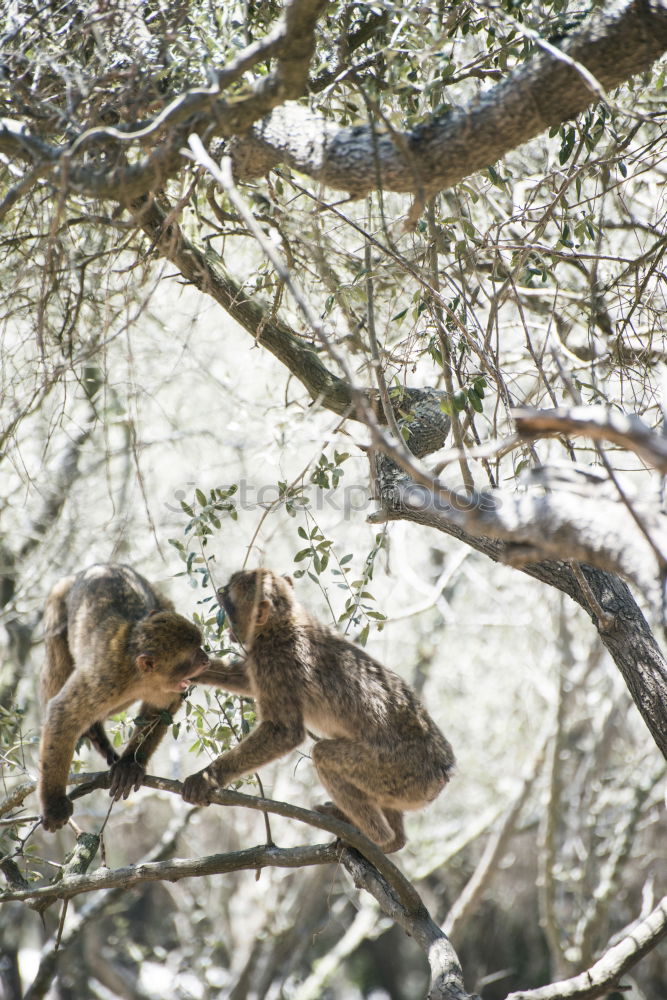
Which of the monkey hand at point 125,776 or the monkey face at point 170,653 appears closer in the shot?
the monkey hand at point 125,776

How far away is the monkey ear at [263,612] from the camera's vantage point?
16.6 ft

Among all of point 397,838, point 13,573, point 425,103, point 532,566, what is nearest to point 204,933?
point 13,573

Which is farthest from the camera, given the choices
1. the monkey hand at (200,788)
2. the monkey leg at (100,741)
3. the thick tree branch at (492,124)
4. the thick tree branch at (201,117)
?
the monkey leg at (100,741)

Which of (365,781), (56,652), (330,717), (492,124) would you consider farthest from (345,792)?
(492,124)

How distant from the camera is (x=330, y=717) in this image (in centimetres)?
501

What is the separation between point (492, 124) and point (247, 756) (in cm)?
312

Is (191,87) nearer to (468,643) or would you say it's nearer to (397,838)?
(397,838)

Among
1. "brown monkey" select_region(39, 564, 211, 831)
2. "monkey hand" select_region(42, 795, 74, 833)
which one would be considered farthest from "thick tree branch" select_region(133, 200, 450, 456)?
"monkey hand" select_region(42, 795, 74, 833)

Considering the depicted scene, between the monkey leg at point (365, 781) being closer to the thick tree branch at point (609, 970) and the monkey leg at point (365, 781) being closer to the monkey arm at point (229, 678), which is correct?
the monkey arm at point (229, 678)

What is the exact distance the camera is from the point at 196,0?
4.09 m

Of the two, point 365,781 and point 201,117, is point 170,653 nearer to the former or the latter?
point 365,781

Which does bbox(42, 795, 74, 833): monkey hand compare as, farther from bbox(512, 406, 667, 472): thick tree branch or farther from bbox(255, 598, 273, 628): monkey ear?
bbox(512, 406, 667, 472): thick tree branch

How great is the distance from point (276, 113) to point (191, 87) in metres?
0.45

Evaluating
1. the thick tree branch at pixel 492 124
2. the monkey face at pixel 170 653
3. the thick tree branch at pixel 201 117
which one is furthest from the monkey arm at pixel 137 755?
the thick tree branch at pixel 492 124
